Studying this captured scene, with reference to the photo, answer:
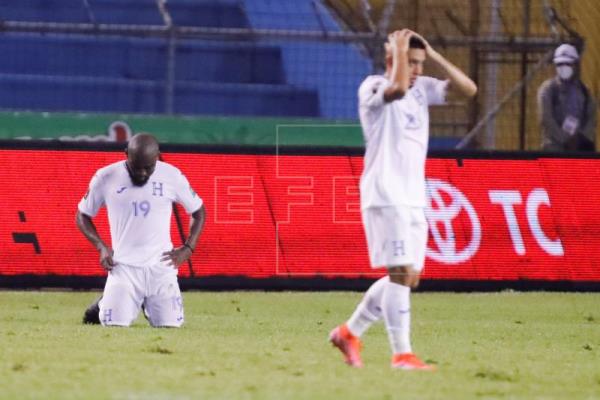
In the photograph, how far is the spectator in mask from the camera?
59.3 feet

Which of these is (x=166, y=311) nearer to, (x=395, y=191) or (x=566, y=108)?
(x=395, y=191)

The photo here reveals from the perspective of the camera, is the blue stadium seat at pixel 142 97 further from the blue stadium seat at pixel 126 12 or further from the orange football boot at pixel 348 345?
the orange football boot at pixel 348 345

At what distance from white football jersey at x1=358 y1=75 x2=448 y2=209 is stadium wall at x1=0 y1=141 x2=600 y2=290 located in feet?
24.1

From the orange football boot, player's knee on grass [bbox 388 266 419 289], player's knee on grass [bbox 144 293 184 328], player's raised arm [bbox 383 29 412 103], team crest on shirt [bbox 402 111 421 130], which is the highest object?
player's raised arm [bbox 383 29 412 103]

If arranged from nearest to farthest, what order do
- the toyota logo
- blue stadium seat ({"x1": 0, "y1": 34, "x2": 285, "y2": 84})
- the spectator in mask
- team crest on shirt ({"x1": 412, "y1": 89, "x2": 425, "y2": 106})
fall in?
team crest on shirt ({"x1": 412, "y1": 89, "x2": 425, "y2": 106}), the toyota logo, the spectator in mask, blue stadium seat ({"x1": 0, "y1": 34, "x2": 285, "y2": 84})

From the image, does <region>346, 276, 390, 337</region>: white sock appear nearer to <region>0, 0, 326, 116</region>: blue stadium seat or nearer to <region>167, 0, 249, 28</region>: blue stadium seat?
<region>0, 0, 326, 116</region>: blue stadium seat

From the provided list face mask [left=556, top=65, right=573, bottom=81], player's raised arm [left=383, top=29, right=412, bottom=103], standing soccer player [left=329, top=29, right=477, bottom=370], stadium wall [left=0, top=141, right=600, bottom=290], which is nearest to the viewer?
player's raised arm [left=383, top=29, right=412, bottom=103]

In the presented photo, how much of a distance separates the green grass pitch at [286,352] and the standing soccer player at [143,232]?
0.28 meters

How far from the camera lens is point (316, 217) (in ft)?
54.5

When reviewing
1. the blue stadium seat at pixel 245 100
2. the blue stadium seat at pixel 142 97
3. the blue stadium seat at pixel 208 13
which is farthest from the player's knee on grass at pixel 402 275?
the blue stadium seat at pixel 208 13

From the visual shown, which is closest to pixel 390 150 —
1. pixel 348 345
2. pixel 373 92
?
pixel 373 92

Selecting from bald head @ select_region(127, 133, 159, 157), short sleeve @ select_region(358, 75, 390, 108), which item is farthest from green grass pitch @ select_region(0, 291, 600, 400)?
short sleeve @ select_region(358, 75, 390, 108)

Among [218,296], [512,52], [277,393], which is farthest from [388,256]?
[512,52]

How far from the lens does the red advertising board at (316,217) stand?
16.2 meters
